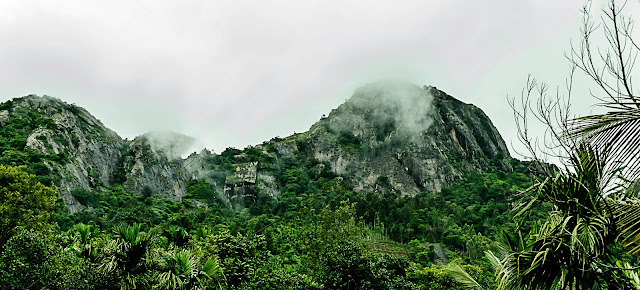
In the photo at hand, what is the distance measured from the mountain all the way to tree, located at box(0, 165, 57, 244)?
→ 3746 cm

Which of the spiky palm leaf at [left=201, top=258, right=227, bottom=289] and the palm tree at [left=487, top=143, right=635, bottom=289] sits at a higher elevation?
the spiky palm leaf at [left=201, top=258, right=227, bottom=289]

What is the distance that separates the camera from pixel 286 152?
124188mm

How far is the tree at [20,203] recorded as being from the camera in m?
16.0

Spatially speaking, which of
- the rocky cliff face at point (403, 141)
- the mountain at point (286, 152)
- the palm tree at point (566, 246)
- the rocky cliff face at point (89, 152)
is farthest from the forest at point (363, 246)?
the rocky cliff face at point (403, 141)

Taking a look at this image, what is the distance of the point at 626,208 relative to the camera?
3705 millimetres

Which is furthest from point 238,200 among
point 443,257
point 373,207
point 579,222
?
point 579,222

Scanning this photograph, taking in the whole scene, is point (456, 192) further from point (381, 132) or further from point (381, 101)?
point (381, 101)

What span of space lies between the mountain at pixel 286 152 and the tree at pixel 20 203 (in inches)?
1475

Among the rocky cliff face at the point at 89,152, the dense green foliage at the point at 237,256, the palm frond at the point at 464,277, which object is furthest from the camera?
the rocky cliff face at the point at 89,152

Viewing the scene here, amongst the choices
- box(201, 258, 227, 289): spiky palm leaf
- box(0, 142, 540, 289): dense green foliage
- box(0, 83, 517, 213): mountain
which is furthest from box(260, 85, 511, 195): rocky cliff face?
box(201, 258, 227, 289): spiky palm leaf

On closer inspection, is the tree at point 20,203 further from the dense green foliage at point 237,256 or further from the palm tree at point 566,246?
the palm tree at point 566,246

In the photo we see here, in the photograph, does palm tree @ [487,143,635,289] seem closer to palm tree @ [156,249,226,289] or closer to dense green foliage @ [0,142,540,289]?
dense green foliage @ [0,142,540,289]

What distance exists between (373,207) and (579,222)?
54999 mm

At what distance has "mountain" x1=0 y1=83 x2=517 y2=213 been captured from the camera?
217 ft
